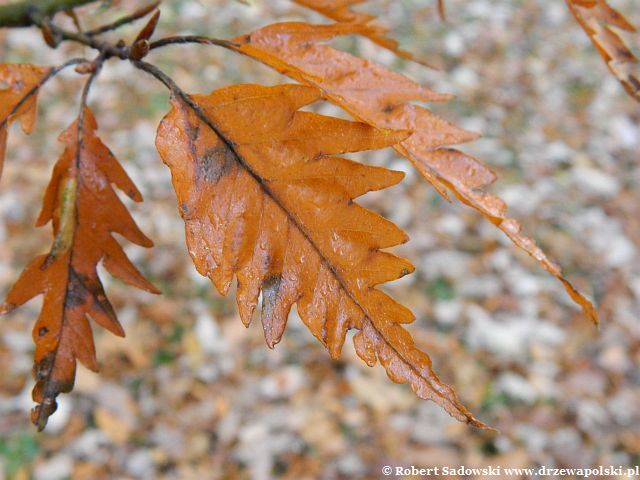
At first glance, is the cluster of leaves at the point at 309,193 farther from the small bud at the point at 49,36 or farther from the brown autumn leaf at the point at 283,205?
the small bud at the point at 49,36

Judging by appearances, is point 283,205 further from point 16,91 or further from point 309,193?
point 16,91

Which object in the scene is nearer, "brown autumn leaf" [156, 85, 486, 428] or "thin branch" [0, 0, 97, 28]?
"brown autumn leaf" [156, 85, 486, 428]

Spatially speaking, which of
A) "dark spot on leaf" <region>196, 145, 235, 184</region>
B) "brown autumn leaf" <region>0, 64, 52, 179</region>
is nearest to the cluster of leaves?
"dark spot on leaf" <region>196, 145, 235, 184</region>

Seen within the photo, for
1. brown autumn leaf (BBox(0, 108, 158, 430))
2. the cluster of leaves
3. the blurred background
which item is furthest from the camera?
the blurred background

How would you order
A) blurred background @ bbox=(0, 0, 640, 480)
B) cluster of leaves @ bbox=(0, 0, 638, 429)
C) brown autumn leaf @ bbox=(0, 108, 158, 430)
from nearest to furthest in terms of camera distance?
cluster of leaves @ bbox=(0, 0, 638, 429) < brown autumn leaf @ bbox=(0, 108, 158, 430) < blurred background @ bbox=(0, 0, 640, 480)

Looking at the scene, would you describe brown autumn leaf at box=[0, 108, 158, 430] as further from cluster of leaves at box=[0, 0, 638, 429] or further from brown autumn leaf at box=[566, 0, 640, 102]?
brown autumn leaf at box=[566, 0, 640, 102]

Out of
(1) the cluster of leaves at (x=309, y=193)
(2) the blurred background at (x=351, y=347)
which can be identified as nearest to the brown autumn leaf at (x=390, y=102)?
(1) the cluster of leaves at (x=309, y=193)

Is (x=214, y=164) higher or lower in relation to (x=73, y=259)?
higher

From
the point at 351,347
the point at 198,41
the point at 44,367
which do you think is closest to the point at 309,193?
the point at 198,41
